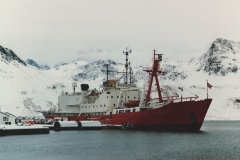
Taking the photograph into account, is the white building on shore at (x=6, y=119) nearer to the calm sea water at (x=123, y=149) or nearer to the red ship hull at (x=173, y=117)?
the calm sea water at (x=123, y=149)

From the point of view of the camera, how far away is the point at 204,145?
70.3 metres

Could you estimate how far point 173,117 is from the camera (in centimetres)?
9162

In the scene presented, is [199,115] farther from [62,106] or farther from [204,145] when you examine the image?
[62,106]

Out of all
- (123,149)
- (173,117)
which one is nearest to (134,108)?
(173,117)

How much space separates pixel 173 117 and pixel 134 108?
30.2 feet

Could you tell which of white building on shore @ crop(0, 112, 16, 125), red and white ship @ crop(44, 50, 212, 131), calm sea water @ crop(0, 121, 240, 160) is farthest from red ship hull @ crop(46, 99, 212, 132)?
white building on shore @ crop(0, 112, 16, 125)

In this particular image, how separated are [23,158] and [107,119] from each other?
164 ft

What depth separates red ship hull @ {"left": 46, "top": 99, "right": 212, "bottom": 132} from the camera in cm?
9025

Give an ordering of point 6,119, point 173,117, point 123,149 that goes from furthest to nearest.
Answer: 1. point 6,119
2. point 173,117
3. point 123,149

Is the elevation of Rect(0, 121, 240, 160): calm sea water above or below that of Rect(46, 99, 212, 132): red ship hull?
below

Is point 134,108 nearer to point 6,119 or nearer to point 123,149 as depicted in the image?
point 6,119

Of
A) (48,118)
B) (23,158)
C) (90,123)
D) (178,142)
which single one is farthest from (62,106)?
(23,158)

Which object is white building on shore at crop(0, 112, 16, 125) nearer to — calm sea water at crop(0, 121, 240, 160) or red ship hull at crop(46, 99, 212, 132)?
calm sea water at crop(0, 121, 240, 160)

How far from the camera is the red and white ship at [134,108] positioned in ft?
298
